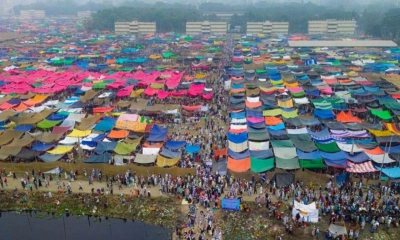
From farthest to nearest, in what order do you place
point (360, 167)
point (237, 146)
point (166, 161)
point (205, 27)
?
point (205, 27) < point (237, 146) < point (166, 161) < point (360, 167)

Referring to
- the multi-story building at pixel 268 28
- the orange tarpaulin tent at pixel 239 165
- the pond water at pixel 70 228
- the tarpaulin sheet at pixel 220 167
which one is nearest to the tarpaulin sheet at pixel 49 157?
the pond water at pixel 70 228

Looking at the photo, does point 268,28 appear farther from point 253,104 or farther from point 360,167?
point 360,167

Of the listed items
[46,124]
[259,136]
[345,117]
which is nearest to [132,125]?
[46,124]

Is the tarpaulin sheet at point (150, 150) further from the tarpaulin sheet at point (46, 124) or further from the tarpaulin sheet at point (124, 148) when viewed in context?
the tarpaulin sheet at point (46, 124)

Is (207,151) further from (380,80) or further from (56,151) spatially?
(380,80)

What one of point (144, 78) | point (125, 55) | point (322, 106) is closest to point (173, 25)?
point (125, 55)

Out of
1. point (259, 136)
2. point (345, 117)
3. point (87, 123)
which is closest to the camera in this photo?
point (259, 136)
